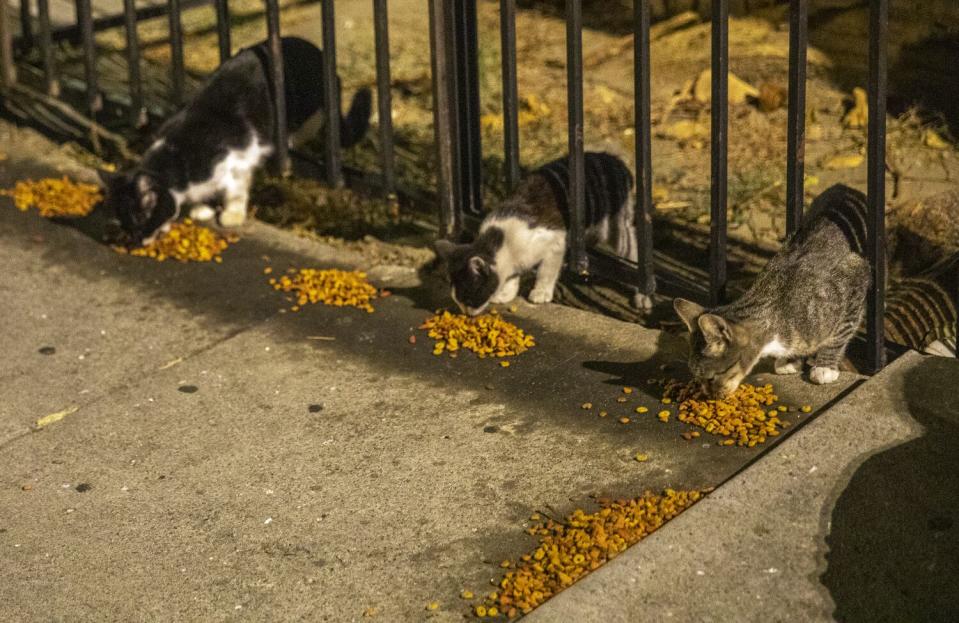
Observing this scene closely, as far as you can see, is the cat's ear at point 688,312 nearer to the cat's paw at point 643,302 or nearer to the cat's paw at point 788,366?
the cat's paw at point 788,366

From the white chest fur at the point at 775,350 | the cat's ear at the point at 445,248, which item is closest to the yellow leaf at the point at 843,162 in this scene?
the cat's ear at the point at 445,248

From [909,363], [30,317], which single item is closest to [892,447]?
[909,363]

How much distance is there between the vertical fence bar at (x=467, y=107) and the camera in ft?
20.5

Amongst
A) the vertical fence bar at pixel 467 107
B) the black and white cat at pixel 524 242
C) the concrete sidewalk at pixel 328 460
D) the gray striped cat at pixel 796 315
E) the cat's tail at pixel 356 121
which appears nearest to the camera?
the concrete sidewalk at pixel 328 460

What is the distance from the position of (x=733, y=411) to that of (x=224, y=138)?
3753 mm

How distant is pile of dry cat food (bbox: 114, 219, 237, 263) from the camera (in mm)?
6898

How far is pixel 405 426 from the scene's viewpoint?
5086 mm

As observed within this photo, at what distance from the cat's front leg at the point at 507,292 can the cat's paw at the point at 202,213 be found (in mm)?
2077

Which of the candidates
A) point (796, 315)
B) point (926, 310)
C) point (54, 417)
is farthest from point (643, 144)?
point (54, 417)

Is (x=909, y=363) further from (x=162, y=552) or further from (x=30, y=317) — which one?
(x=30, y=317)

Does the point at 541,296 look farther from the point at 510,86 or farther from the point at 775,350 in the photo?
the point at 775,350

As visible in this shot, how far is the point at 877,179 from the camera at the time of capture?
4.82 metres

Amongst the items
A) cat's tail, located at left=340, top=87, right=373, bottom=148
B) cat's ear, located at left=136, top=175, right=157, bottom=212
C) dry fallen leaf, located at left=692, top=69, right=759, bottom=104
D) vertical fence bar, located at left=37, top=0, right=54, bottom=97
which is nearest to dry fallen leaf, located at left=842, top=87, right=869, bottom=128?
dry fallen leaf, located at left=692, top=69, right=759, bottom=104

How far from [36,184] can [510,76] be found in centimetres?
329
